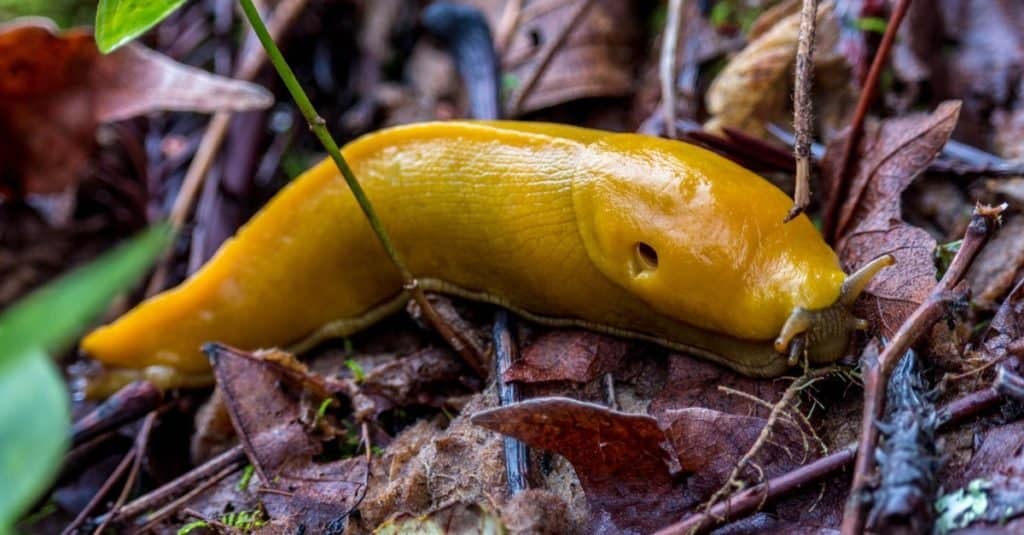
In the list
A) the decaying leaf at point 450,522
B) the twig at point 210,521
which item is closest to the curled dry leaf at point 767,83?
the decaying leaf at point 450,522

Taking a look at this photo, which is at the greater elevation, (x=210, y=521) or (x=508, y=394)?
(x=508, y=394)

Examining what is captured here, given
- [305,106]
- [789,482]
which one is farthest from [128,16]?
[789,482]

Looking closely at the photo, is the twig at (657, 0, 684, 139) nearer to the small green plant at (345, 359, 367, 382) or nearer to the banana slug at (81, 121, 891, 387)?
the banana slug at (81, 121, 891, 387)

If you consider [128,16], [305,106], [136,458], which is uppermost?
[128,16]

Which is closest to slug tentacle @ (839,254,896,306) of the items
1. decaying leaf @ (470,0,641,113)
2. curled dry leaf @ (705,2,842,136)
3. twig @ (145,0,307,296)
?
curled dry leaf @ (705,2,842,136)

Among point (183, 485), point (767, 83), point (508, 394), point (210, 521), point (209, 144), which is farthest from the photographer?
point (209, 144)

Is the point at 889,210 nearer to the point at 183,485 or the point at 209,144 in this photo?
the point at 183,485

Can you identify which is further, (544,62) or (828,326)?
(544,62)

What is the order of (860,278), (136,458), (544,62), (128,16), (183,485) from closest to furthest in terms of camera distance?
(128,16)
(860,278)
(183,485)
(136,458)
(544,62)
